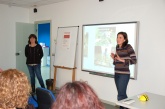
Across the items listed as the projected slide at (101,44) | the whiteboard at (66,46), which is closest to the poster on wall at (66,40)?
the whiteboard at (66,46)

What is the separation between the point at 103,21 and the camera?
4293 millimetres

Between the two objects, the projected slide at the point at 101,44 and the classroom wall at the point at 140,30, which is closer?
the classroom wall at the point at 140,30

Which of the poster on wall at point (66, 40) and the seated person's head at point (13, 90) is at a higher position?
the poster on wall at point (66, 40)

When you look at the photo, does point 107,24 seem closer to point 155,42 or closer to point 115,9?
A: point 115,9

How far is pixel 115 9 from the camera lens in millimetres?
4047

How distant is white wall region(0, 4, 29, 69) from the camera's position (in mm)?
5930

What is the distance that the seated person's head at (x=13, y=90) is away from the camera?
1.41m

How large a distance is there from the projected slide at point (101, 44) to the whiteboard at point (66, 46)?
1.01 ft

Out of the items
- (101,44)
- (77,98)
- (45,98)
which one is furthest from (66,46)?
(77,98)

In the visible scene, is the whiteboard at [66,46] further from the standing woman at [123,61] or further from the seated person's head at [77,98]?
the seated person's head at [77,98]

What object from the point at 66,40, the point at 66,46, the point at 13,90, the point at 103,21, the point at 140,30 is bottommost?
the point at 13,90

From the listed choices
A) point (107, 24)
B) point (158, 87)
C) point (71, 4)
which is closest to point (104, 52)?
point (107, 24)

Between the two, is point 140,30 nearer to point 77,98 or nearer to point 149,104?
point 149,104

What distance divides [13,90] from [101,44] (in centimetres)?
310
